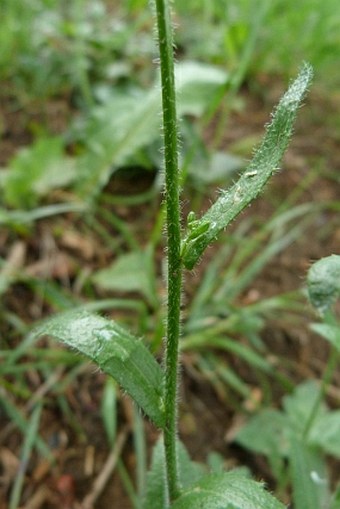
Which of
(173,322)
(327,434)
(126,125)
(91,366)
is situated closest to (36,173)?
(126,125)

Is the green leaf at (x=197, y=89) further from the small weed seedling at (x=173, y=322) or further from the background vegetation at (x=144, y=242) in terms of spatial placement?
the small weed seedling at (x=173, y=322)

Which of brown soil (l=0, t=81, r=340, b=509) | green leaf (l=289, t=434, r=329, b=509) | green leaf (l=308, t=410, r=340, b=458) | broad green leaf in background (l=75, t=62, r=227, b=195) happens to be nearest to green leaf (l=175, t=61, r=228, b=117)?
broad green leaf in background (l=75, t=62, r=227, b=195)

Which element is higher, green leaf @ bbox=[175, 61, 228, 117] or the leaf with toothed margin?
green leaf @ bbox=[175, 61, 228, 117]

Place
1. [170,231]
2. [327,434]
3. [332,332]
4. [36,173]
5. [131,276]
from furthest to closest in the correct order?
1. [36,173]
2. [131,276]
3. [327,434]
4. [332,332]
5. [170,231]

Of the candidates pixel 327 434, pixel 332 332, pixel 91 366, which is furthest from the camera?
pixel 91 366

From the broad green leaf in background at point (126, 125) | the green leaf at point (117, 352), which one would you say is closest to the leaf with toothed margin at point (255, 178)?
the green leaf at point (117, 352)

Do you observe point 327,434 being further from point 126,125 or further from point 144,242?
point 126,125

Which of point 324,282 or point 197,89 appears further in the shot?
point 197,89

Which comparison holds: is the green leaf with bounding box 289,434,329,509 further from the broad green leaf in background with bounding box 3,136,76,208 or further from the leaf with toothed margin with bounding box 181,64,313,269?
the broad green leaf in background with bounding box 3,136,76,208
